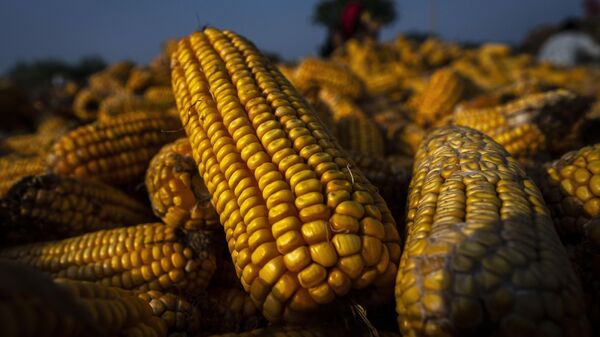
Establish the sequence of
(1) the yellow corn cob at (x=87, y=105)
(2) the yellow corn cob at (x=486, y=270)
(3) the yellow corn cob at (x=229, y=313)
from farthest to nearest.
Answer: (1) the yellow corn cob at (x=87, y=105), (3) the yellow corn cob at (x=229, y=313), (2) the yellow corn cob at (x=486, y=270)

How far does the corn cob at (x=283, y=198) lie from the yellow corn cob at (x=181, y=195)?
0.21 m

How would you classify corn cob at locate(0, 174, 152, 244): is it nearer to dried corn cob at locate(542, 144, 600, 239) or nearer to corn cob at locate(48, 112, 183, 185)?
corn cob at locate(48, 112, 183, 185)

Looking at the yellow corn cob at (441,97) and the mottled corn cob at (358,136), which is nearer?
the mottled corn cob at (358,136)

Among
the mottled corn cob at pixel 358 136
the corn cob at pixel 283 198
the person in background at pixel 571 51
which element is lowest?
the person in background at pixel 571 51

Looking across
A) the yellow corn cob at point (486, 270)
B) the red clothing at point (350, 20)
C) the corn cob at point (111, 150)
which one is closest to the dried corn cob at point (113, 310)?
the yellow corn cob at point (486, 270)

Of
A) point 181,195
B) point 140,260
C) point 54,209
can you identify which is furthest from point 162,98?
point 140,260

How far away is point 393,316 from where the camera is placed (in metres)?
1.39

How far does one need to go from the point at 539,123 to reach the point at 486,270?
189 cm

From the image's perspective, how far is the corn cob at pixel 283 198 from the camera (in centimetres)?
116

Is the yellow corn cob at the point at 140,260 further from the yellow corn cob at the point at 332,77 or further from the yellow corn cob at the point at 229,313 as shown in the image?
the yellow corn cob at the point at 332,77

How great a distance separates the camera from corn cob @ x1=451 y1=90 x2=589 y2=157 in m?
2.43

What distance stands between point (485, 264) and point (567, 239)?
2.40ft

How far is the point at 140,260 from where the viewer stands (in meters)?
1.61

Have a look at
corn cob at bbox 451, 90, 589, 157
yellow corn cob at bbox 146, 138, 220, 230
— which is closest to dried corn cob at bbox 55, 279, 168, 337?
yellow corn cob at bbox 146, 138, 220, 230
